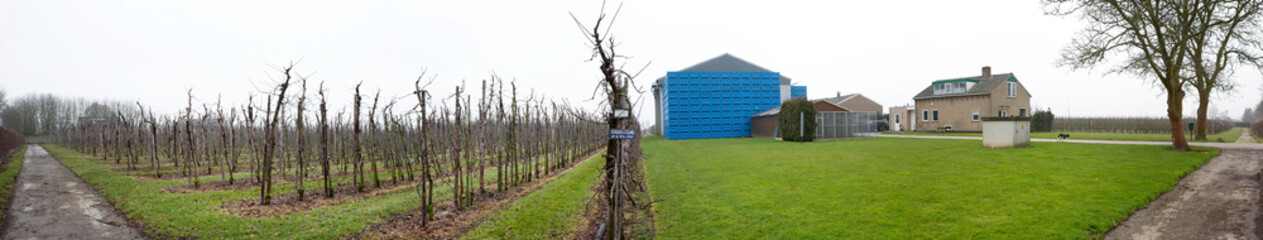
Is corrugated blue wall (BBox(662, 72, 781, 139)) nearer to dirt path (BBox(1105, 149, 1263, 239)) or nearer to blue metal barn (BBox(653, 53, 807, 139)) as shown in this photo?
blue metal barn (BBox(653, 53, 807, 139))

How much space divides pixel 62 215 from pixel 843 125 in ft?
106

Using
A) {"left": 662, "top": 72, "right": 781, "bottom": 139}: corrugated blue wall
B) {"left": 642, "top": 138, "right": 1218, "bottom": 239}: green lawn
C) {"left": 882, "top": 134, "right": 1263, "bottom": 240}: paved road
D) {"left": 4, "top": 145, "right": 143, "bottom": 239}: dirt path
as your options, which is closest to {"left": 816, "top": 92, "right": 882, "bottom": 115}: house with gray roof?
{"left": 662, "top": 72, "right": 781, "bottom": 139}: corrugated blue wall

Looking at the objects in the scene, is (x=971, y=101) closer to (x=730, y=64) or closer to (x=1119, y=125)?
(x=1119, y=125)

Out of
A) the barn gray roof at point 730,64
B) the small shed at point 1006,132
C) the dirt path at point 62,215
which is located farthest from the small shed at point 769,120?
the dirt path at point 62,215

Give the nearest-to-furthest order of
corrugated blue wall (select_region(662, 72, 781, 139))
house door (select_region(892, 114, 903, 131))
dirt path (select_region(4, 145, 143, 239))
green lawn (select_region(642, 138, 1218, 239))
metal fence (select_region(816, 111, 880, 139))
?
green lawn (select_region(642, 138, 1218, 239)) → dirt path (select_region(4, 145, 143, 239)) → metal fence (select_region(816, 111, 880, 139)) → corrugated blue wall (select_region(662, 72, 781, 139)) → house door (select_region(892, 114, 903, 131))

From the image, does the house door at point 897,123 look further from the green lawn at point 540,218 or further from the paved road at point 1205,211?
the green lawn at point 540,218

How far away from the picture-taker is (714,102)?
43.6m

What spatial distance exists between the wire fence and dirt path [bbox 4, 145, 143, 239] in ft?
165

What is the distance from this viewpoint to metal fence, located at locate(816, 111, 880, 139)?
99.0 ft

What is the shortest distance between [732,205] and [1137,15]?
15055mm

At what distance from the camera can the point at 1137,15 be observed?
589 inches

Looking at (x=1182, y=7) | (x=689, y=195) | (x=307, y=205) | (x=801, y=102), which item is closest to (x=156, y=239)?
(x=307, y=205)

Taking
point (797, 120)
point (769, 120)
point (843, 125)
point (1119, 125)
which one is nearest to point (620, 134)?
point (797, 120)

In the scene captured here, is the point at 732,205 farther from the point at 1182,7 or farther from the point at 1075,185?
the point at 1182,7
